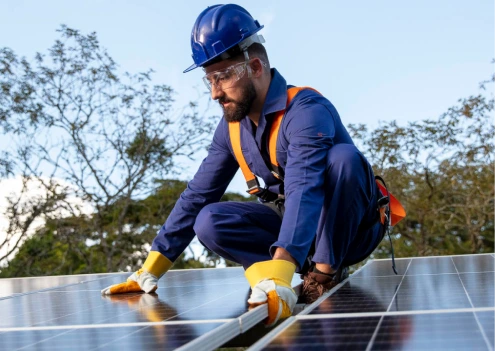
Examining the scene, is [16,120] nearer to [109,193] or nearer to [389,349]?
[109,193]

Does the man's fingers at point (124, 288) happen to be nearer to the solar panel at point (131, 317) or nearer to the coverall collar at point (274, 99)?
the solar panel at point (131, 317)

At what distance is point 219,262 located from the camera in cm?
1371

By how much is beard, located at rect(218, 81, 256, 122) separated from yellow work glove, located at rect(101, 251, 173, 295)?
2.88 feet

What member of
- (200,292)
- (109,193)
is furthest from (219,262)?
(200,292)

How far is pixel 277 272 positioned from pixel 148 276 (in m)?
1.32

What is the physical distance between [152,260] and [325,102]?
47.4 inches

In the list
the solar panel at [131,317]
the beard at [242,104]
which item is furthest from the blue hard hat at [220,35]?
the solar panel at [131,317]

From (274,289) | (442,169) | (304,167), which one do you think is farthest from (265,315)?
(442,169)

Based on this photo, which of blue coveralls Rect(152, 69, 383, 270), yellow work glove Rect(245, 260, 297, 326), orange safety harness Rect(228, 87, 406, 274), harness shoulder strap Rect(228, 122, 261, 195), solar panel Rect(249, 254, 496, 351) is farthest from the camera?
harness shoulder strap Rect(228, 122, 261, 195)

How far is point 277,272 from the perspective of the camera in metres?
2.99

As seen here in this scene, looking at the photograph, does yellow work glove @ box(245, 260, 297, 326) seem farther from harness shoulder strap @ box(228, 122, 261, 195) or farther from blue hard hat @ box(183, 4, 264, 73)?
blue hard hat @ box(183, 4, 264, 73)

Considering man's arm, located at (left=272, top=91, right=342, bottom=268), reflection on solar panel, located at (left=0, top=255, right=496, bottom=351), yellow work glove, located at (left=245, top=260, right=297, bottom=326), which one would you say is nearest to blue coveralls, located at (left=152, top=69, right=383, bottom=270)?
man's arm, located at (left=272, top=91, right=342, bottom=268)

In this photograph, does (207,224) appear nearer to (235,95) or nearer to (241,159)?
(241,159)

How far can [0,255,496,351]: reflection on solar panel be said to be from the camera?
90.1 inches
